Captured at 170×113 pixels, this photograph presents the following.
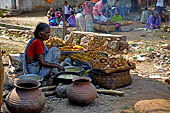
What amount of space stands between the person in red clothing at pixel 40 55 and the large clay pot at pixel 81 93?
80cm

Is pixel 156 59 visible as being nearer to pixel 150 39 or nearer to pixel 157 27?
pixel 150 39

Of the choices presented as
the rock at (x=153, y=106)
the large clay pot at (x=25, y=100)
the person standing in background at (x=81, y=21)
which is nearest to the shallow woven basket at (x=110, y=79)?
the rock at (x=153, y=106)

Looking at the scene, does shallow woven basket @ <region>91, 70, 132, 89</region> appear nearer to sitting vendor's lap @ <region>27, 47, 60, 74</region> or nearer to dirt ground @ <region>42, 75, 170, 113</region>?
dirt ground @ <region>42, 75, 170, 113</region>

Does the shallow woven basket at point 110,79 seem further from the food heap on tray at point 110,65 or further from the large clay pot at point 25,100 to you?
the large clay pot at point 25,100

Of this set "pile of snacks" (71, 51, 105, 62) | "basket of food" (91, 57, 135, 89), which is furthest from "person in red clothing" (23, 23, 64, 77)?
"pile of snacks" (71, 51, 105, 62)

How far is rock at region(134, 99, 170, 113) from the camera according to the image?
3872 mm

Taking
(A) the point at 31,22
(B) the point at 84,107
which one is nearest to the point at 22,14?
(A) the point at 31,22

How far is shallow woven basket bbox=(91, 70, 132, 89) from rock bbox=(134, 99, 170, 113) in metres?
0.75

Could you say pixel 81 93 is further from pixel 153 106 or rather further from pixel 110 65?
pixel 110 65

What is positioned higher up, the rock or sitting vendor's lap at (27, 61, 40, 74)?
sitting vendor's lap at (27, 61, 40, 74)

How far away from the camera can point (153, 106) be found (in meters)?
4.01

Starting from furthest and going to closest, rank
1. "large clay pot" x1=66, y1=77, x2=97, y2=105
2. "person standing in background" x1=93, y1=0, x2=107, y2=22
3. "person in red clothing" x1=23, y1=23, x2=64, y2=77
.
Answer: "person standing in background" x1=93, y1=0, x2=107, y2=22 < "person in red clothing" x1=23, y1=23, x2=64, y2=77 < "large clay pot" x1=66, y1=77, x2=97, y2=105

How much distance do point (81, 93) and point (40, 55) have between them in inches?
42.6

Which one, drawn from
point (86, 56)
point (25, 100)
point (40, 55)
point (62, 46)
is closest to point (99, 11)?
point (62, 46)
